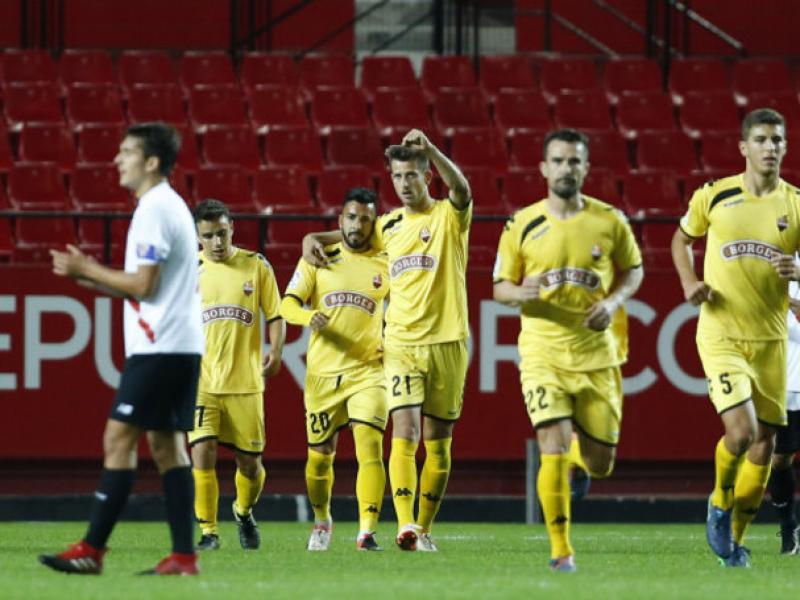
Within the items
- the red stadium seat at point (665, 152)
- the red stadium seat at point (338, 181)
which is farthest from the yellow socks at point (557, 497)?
the red stadium seat at point (665, 152)

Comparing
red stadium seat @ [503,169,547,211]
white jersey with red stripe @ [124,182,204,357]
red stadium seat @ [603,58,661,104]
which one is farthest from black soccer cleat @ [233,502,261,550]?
red stadium seat @ [603,58,661,104]

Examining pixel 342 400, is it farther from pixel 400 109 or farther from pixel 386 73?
pixel 386 73

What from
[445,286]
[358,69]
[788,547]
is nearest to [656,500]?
[788,547]

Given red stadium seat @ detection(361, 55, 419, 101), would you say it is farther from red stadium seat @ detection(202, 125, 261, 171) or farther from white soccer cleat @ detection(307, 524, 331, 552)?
white soccer cleat @ detection(307, 524, 331, 552)

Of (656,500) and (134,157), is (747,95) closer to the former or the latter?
(656,500)

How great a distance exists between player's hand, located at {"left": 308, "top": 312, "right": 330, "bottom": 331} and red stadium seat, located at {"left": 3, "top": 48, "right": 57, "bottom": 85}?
9129mm

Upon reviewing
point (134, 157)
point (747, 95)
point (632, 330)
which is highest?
point (747, 95)

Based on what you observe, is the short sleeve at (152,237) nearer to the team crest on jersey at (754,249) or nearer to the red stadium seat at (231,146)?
the team crest on jersey at (754,249)

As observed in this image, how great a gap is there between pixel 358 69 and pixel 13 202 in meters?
5.57

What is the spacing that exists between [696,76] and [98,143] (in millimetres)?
7127

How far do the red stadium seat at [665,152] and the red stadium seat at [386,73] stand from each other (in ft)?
9.11

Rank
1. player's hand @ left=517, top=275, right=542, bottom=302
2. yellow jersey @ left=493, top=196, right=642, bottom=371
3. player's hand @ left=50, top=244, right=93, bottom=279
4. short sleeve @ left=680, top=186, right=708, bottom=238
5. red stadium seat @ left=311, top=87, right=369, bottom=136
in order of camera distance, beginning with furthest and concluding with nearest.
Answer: red stadium seat @ left=311, top=87, right=369, bottom=136 < short sleeve @ left=680, top=186, right=708, bottom=238 < yellow jersey @ left=493, top=196, right=642, bottom=371 < player's hand @ left=517, top=275, right=542, bottom=302 < player's hand @ left=50, top=244, right=93, bottom=279

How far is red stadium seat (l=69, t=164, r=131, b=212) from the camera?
17547 millimetres

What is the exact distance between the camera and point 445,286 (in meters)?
11.4
